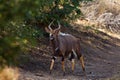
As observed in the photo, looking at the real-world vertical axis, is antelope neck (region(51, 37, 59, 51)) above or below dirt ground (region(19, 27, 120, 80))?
above

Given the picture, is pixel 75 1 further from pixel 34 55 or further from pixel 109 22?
pixel 109 22

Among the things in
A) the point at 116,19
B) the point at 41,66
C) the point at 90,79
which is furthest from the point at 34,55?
the point at 116,19

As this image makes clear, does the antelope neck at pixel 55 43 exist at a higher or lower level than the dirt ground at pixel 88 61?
higher

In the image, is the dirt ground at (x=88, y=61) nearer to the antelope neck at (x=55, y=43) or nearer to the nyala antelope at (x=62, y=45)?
the nyala antelope at (x=62, y=45)

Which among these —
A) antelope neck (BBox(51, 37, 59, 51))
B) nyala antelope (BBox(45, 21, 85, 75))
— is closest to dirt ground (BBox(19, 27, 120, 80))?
nyala antelope (BBox(45, 21, 85, 75))

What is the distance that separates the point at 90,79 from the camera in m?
14.5

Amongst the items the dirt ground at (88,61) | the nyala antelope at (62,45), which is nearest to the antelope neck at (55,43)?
the nyala antelope at (62,45)

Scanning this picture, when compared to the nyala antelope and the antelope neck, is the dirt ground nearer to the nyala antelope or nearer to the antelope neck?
the nyala antelope

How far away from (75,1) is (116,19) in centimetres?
1463

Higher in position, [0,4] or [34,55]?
[0,4]

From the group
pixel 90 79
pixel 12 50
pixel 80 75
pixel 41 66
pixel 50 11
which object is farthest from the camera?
pixel 50 11

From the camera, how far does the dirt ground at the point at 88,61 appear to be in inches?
578

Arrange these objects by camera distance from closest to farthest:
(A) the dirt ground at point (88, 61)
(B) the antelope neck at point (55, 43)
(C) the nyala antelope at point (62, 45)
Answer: (A) the dirt ground at point (88, 61), (C) the nyala antelope at point (62, 45), (B) the antelope neck at point (55, 43)

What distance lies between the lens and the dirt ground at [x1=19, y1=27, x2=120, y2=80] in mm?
14675
